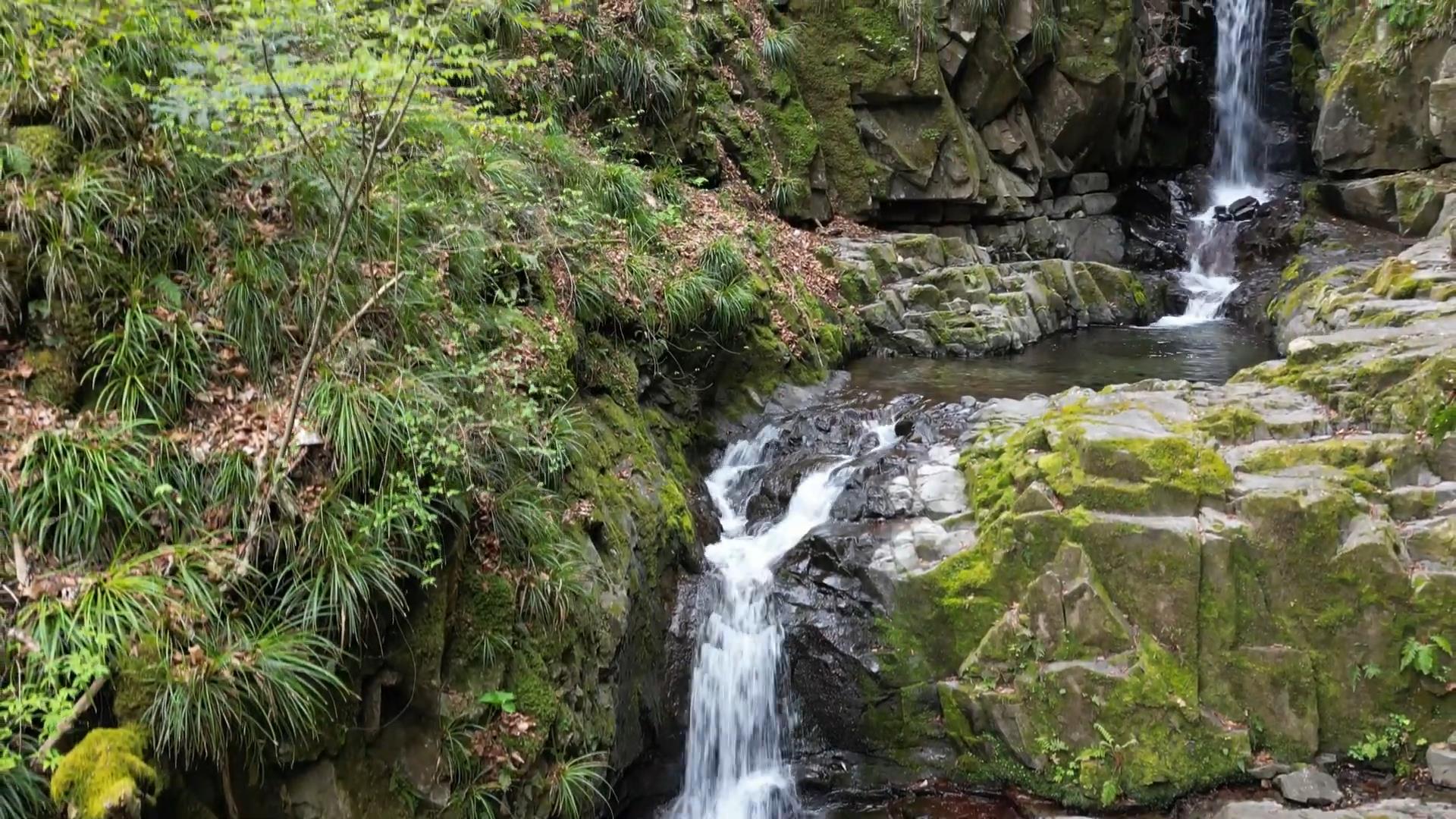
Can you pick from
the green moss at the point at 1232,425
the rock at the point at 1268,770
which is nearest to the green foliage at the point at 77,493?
the rock at the point at 1268,770

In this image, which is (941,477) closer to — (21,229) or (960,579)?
(960,579)

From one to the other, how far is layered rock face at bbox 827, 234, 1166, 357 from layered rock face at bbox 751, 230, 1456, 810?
604 centimetres

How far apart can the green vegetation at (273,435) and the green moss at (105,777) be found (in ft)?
0.04

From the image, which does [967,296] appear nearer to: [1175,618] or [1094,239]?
[1094,239]

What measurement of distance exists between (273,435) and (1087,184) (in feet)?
62.3

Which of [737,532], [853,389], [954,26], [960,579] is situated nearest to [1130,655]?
[960,579]

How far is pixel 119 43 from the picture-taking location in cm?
500

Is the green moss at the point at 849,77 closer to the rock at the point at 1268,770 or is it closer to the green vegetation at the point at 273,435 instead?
the green vegetation at the point at 273,435

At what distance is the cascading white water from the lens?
6.19 meters

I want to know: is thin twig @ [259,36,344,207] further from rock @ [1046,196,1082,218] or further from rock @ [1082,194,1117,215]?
rock @ [1082,194,1117,215]

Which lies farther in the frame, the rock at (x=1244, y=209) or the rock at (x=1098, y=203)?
the rock at (x=1098, y=203)

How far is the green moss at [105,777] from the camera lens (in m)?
3.19

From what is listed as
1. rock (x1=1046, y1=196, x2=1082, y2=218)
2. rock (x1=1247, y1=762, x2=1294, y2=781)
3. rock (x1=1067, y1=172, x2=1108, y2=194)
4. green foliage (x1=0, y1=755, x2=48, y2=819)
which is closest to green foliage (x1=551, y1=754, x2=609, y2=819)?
green foliage (x1=0, y1=755, x2=48, y2=819)

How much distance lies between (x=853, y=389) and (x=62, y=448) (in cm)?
848
